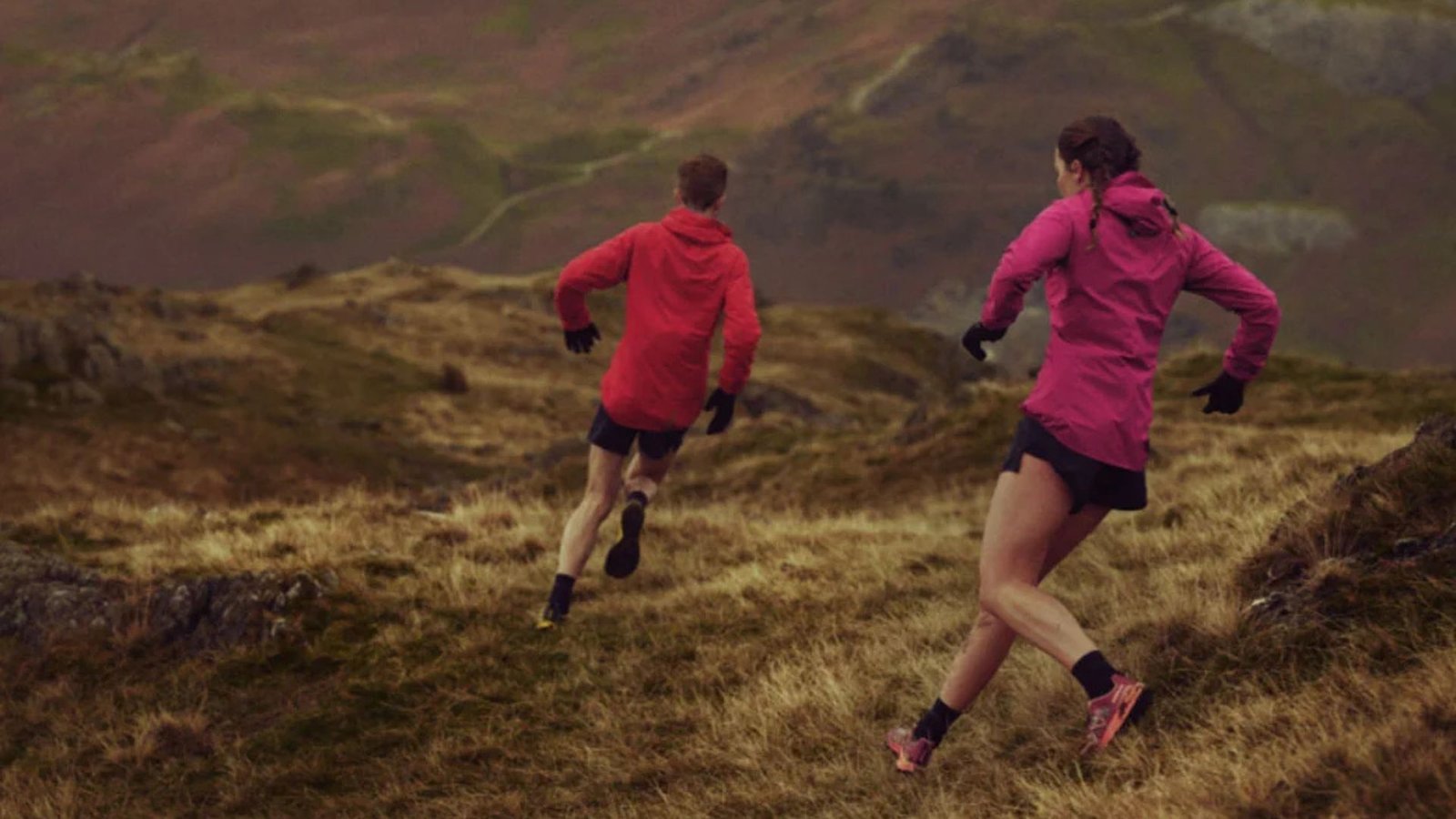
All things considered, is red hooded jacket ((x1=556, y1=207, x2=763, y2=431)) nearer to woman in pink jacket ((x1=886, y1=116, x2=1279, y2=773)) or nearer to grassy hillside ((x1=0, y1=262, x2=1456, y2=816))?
grassy hillside ((x1=0, y1=262, x2=1456, y2=816))

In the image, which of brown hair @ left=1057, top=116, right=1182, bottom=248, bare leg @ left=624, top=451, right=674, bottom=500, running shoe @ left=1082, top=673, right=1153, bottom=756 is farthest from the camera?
bare leg @ left=624, top=451, right=674, bottom=500

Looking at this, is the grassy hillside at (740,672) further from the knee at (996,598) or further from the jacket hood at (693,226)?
the jacket hood at (693,226)

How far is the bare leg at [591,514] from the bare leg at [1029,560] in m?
3.55

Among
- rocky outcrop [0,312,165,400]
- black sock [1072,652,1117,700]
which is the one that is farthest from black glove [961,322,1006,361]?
rocky outcrop [0,312,165,400]

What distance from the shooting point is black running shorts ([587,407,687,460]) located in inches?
294

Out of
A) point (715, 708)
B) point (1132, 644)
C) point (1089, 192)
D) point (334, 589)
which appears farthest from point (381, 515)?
point (1089, 192)

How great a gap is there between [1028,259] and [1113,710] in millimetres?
1616

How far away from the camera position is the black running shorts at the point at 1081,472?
14.1ft

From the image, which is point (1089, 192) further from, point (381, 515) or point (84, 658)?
point (381, 515)

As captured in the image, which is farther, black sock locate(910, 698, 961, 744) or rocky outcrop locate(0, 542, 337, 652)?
rocky outcrop locate(0, 542, 337, 652)

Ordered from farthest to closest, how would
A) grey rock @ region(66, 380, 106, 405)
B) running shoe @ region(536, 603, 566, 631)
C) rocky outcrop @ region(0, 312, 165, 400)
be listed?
grey rock @ region(66, 380, 106, 405) → rocky outcrop @ region(0, 312, 165, 400) → running shoe @ region(536, 603, 566, 631)

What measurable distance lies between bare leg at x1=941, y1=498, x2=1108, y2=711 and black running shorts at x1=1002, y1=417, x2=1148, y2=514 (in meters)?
0.12

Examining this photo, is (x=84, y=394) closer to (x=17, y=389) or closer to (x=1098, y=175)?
(x=17, y=389)

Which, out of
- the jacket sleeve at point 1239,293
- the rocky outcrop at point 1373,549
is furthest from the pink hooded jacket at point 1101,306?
the rocky outcrop at point 1373,549
